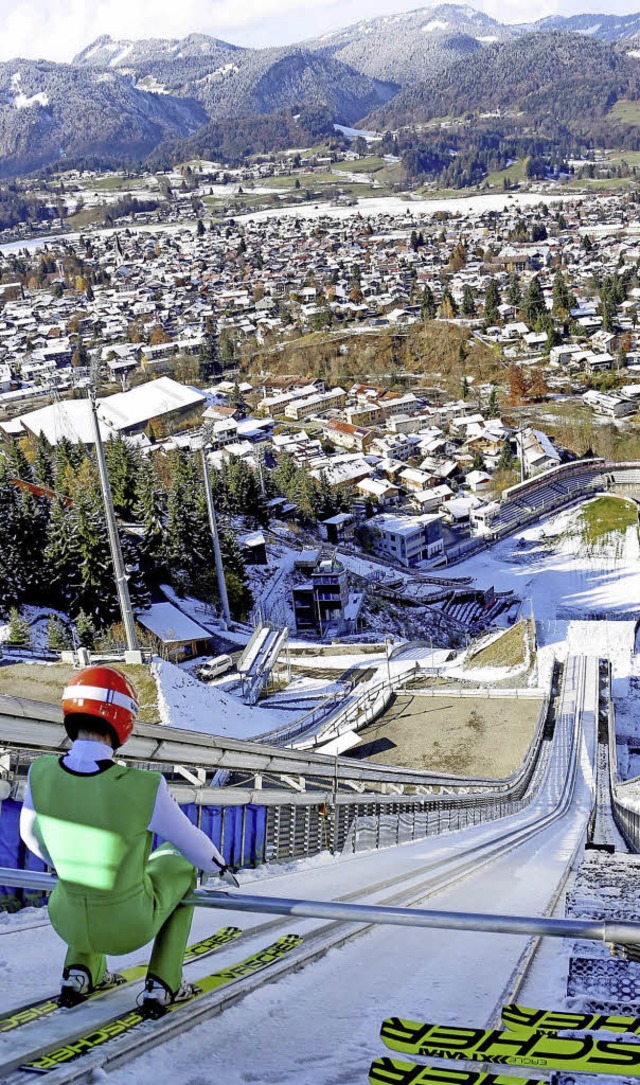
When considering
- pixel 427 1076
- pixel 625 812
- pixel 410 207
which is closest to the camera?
pixel 427 1076

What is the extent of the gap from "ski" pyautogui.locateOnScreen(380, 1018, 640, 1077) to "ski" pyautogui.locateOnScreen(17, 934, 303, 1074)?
0.52 metres

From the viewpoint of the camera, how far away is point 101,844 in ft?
6.20

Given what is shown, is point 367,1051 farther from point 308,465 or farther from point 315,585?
point 308,465

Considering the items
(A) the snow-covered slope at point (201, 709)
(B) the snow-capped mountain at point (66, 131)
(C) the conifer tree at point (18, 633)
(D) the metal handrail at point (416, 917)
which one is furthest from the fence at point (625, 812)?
(B) the snow-capped mountain at point (66, 131)

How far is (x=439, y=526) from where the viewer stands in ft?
102

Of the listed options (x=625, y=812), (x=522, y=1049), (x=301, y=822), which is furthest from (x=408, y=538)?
(x=522, y=1049)

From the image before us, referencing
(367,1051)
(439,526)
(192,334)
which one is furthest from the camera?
(192,334)

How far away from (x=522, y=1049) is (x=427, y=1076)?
21 centimetres

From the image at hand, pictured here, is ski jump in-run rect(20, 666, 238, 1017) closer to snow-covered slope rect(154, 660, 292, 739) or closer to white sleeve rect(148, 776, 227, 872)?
white sleeve rect(148, 776, 227, 872)

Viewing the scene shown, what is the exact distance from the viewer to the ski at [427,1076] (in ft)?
5.05

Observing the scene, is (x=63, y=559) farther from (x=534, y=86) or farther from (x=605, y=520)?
(x=534, y=86)

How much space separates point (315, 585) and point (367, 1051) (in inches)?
721

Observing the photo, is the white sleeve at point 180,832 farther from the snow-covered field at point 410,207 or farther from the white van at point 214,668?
the snow-covered field at point 410,207

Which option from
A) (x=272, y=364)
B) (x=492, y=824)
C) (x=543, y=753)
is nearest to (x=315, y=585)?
(x=543, y=753)
